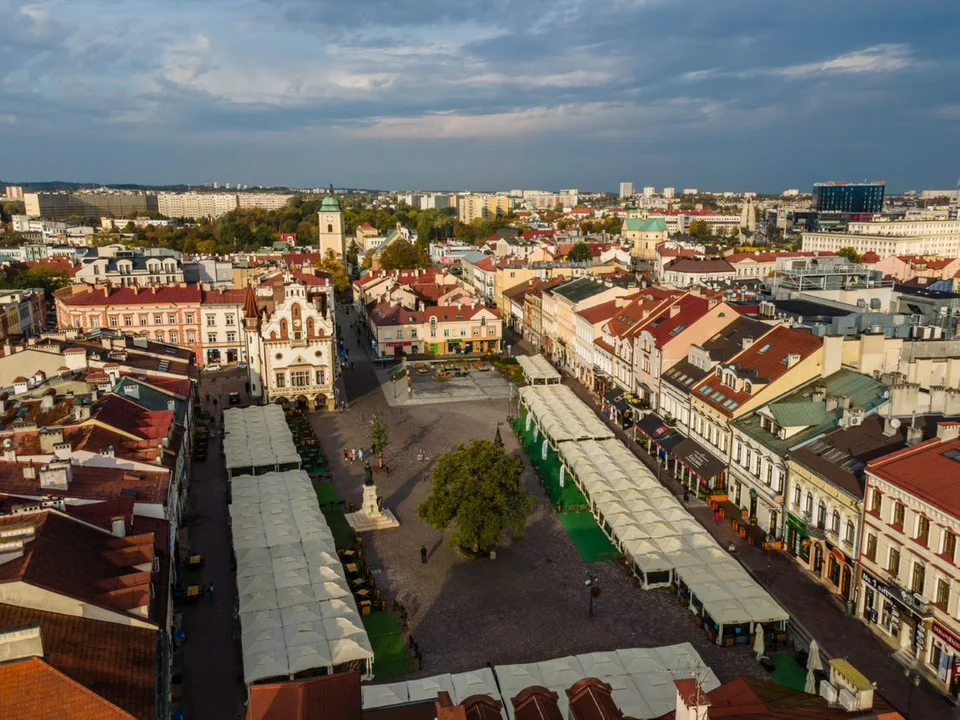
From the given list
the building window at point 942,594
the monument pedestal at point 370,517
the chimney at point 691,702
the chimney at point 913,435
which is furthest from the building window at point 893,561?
the monument pedestal at point 370,517

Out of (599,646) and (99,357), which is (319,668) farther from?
(99,357)

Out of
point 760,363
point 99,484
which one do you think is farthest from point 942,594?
point 99,484

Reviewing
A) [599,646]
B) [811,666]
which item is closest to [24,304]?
[599,646]

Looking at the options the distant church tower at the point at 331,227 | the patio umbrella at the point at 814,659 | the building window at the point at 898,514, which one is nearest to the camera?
the patio umbrella at the point at 814,659

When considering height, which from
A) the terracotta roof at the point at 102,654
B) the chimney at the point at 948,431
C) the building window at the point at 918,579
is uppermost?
the chimney at the point at 948,431

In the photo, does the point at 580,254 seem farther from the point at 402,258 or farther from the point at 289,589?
the point at 289,589

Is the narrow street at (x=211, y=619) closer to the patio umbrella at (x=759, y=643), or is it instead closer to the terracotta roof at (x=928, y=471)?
the patio umbrella at (x=759, y=643)
